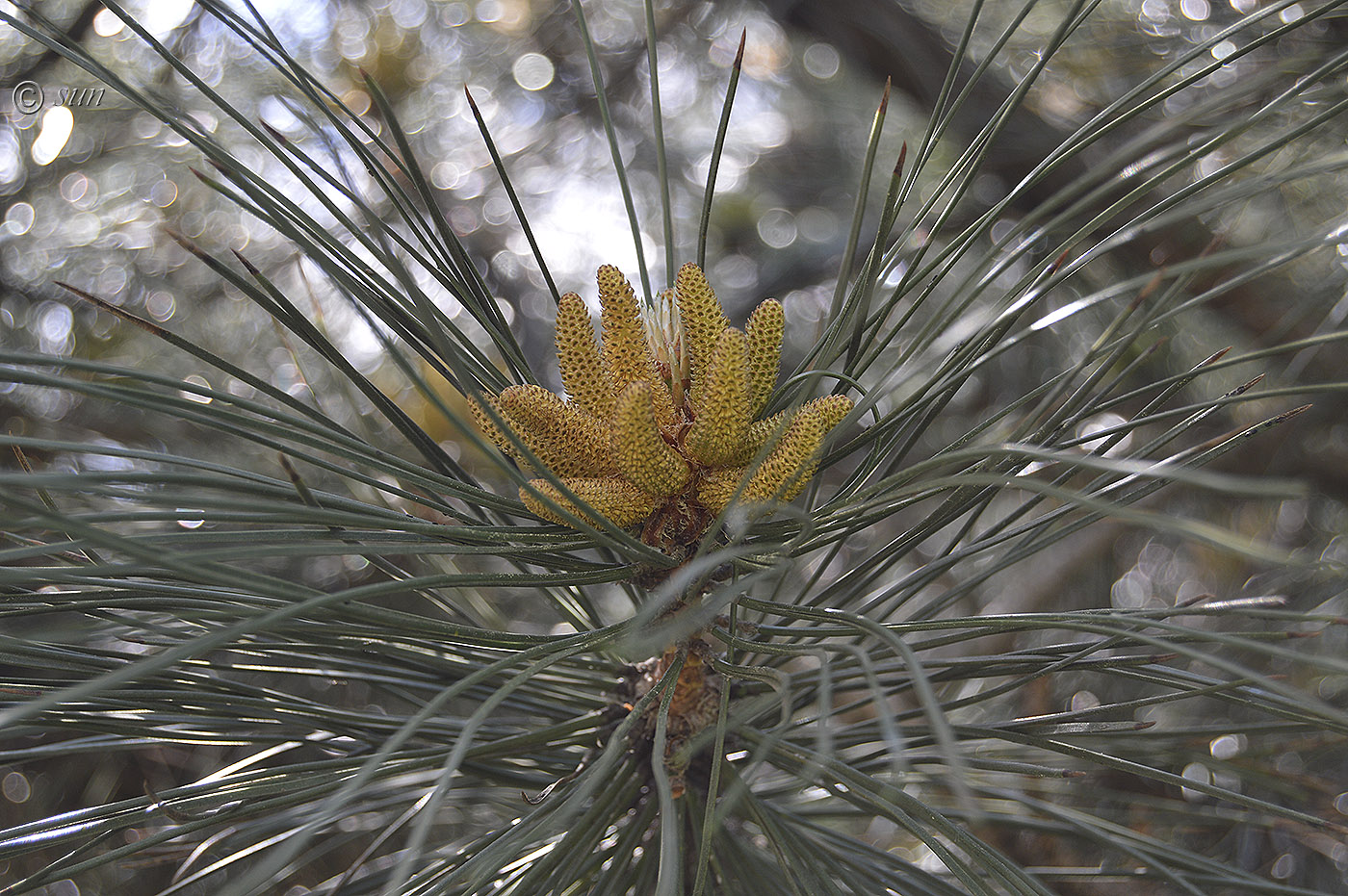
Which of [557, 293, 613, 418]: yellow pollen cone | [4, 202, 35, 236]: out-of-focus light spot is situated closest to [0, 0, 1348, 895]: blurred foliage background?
[4, 202, 35, 236]: out-of-focus light spot

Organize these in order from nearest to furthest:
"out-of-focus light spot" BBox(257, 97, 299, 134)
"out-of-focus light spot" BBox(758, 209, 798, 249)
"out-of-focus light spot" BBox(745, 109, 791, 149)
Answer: "out-of-focus light spot" BBox(257, 97, 299, 134) → "out-of-focus light spot" BBox(758, 209, 798, 249) → "out-of-focus light spot" BBox(745, 109, 791, 149)

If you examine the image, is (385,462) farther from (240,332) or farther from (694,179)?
(694,179)

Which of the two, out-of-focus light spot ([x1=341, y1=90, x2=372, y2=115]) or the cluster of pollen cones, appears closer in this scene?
the cluster of pollen cones

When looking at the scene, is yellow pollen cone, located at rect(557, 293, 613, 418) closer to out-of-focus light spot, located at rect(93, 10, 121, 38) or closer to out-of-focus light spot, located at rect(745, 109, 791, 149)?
out-of-focus light spot, located at rect(93, 10, 121, 38)

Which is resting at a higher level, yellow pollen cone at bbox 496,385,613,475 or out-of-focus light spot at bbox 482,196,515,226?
out-of-focus light spot at bbox 482,196,515,226

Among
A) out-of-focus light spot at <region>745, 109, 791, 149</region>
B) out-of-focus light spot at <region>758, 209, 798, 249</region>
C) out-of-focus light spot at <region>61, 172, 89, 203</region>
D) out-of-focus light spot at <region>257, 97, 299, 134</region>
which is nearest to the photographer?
out-of-focus light spot at <region>61, 172, 89, 203</region>

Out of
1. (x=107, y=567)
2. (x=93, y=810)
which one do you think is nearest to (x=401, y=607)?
(x=93, y=810)

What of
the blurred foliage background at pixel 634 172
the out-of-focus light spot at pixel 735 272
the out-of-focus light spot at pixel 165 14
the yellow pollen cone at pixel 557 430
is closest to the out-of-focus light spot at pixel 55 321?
the blurred foliage background at pixel 634 172

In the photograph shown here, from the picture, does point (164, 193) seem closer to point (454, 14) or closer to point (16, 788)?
point (454, 14)

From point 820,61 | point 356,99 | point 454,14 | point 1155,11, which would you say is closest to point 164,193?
point 356,99
